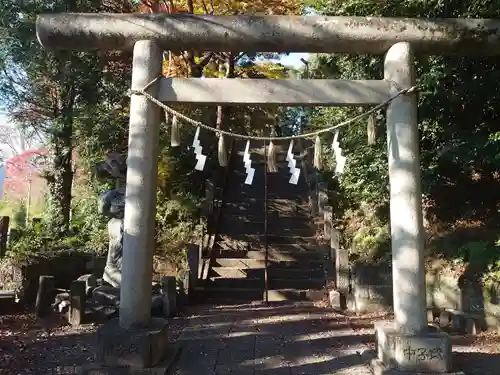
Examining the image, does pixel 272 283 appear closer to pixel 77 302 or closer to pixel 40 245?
pixel 77 302

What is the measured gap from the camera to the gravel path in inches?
203

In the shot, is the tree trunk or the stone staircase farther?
the tree trunk

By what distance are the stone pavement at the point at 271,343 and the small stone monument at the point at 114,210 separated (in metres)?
1.61

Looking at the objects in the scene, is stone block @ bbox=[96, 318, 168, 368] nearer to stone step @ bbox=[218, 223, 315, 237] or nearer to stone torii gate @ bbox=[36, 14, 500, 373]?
stone torii gate @ bbox=[36, 14, 500, 373]

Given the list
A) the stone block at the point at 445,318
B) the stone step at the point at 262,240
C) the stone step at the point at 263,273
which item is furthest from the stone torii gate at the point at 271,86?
the stone step at the point at 262,240

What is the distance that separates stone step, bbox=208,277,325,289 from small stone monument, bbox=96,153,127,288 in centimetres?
281

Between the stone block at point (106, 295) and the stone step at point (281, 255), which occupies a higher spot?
the stone step at point (281, 255)

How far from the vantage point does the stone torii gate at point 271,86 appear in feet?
16.2

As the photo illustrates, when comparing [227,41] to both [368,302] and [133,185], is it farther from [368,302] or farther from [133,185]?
[368,302]

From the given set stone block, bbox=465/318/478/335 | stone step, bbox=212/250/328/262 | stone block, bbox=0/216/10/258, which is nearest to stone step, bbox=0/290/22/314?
stone block, bbox=0/216/10/258

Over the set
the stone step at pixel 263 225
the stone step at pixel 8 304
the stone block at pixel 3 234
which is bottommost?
the stone step at pixel 8 304

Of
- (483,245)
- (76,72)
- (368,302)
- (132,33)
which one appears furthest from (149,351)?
(76,72)

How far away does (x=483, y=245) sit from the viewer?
24.2 ft

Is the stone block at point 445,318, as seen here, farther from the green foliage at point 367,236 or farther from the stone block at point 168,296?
the stone block at point 168,296
